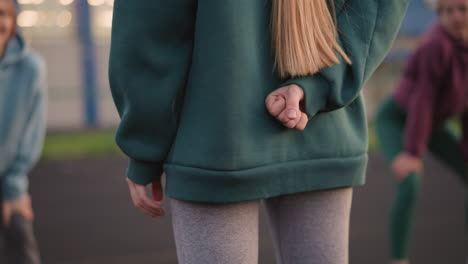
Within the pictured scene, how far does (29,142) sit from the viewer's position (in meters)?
3.19

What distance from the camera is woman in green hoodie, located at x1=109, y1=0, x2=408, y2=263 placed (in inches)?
53.9

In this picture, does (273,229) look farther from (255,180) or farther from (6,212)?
(6,212)

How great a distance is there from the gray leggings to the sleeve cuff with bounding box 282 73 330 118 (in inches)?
8.6

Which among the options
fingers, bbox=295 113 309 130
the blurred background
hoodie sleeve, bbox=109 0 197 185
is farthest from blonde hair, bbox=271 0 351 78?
the blurred background

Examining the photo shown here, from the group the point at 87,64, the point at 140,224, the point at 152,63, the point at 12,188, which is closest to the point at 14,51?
the point at 12,188

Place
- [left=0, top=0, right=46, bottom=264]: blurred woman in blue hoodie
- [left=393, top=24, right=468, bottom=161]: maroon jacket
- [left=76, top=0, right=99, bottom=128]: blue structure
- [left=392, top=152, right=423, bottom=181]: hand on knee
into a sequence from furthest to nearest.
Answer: [left=76, top=0, right=99, bottom=128]: blue structure → [left=392, top=152, right=423, bottom=181]: hand on knee → [left=393, top=24, right=468, bottom=161]: maroon jacket → [left=0, top=0, right=46, bottom=264]: blurred woman in blue hoodie

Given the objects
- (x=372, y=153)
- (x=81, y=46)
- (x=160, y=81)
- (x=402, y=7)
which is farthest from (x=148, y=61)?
(x=81, y=46)

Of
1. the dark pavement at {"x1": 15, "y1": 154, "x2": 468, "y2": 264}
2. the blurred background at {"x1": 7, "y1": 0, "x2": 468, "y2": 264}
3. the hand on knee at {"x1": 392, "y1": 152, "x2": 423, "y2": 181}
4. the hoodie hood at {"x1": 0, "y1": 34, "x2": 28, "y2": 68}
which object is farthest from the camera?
the blurred background at {"x1": 7, "y1": 0, "x2": 468, "y2": 264}

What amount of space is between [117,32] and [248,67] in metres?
0.33

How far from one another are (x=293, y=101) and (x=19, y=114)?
2140 millimetres

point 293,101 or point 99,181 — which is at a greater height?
point 293,101

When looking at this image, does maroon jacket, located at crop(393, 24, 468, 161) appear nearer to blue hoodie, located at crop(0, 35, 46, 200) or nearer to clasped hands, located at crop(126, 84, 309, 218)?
blue hoodie, located at crop(0, 35, 46, 200)

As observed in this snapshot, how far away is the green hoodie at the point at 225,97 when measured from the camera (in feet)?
4.48

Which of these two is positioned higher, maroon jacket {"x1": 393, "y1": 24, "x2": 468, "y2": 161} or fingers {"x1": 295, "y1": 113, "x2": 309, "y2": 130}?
fingers {"x1": 295, "y1": 113, "x2": 309, "y2": 130}
